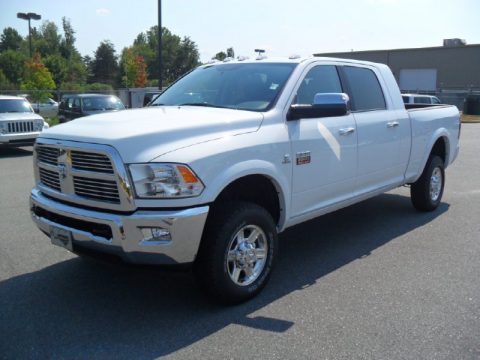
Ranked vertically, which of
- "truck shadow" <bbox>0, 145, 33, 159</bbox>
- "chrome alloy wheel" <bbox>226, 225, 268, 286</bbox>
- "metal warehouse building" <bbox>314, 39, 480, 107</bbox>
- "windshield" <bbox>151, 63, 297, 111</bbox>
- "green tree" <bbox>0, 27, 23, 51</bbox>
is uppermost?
"green tree" <bbox>0, 27, 23, 51</bbox>

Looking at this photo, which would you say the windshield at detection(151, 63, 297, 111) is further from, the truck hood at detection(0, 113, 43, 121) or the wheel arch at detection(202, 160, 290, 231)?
the truck hood at detection(0, 113, 43, 121)

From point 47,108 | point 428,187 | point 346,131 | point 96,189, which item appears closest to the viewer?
point 96,189

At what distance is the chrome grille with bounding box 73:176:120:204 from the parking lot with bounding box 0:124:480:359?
0.56m

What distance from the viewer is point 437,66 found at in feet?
164

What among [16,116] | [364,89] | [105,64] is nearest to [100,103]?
[16,116]

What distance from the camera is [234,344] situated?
3414mm

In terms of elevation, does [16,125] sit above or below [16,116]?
below

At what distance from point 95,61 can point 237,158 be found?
104 metres

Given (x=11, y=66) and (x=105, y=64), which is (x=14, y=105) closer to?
(x=11, y=66)

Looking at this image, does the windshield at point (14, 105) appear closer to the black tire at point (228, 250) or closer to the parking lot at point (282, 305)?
the parking lot at point (282, 305)

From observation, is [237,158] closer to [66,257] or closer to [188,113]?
[188,113]

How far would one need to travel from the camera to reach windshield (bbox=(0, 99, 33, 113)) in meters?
13.9

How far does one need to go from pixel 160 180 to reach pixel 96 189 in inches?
20.9

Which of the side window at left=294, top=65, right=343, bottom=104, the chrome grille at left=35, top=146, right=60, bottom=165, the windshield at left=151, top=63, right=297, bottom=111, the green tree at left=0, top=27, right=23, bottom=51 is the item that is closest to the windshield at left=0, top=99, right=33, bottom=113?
the windshield at left=151, top=63, right=297, bottom=111
